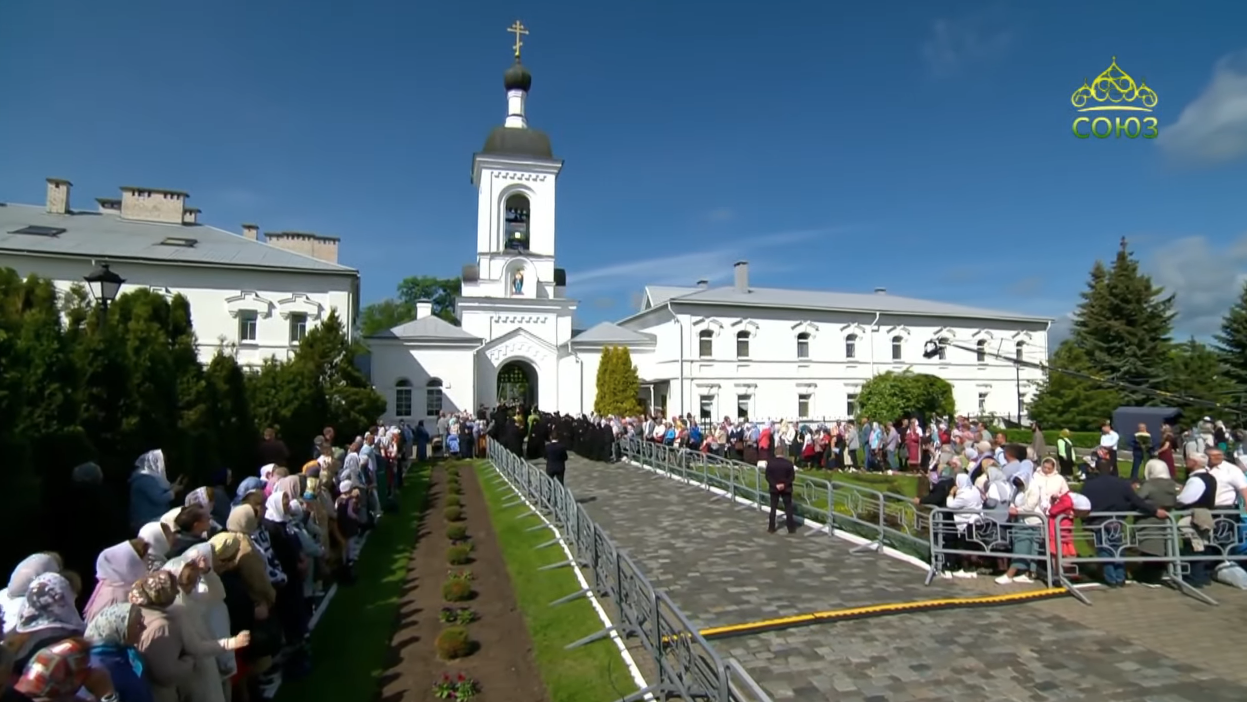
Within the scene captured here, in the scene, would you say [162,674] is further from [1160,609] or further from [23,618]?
[1160,609]

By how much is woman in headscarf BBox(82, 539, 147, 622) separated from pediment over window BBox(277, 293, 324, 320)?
100 feet

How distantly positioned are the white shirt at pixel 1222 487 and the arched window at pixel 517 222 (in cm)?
3216

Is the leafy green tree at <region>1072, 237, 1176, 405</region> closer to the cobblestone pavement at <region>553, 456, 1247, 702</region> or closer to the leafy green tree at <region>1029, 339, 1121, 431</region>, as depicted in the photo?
the leafy green tree at <region>1029, 339, 1121, 431</region>

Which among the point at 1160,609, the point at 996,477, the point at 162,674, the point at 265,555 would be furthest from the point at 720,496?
the point at 162,674

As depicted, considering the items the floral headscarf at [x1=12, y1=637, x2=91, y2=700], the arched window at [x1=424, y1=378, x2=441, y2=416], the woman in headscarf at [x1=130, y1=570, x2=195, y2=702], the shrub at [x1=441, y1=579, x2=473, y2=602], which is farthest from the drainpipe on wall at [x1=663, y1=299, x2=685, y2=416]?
the floral headscarf at [x1=12, y1=637, x2=91, y2=700]

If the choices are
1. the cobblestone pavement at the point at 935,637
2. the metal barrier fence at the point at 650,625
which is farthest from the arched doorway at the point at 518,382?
the cobblestone pavement at the point at 935,637

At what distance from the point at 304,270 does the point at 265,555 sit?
95.9ft

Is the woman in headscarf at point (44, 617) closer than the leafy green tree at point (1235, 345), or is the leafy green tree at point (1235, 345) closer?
the woman in headscarf at point (44, 617)

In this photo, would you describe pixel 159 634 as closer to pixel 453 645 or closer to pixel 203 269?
pixel 453 645

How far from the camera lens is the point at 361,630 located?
841 centimetres

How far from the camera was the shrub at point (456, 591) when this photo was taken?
9.45m

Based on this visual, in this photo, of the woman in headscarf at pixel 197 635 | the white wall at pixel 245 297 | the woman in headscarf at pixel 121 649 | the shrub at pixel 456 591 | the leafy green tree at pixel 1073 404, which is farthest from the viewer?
the leafy green tree at pixel 1073 404

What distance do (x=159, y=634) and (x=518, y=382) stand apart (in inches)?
1279

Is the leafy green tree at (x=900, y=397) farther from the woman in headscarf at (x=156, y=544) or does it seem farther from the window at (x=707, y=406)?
the woman in headscarf at (x=156, y=544)
